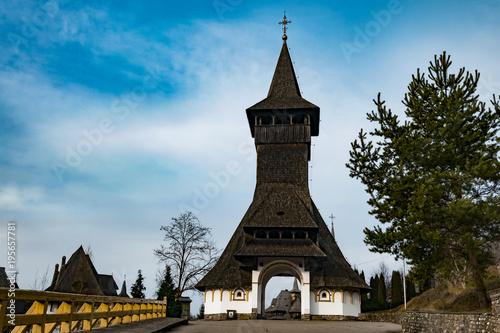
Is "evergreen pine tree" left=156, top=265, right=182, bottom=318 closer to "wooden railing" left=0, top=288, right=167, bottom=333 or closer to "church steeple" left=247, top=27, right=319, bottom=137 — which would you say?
"church steeple" left=247, top=27, right=319, bottom=137

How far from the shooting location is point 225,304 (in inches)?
1260

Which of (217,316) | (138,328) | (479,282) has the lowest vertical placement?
(217,316)

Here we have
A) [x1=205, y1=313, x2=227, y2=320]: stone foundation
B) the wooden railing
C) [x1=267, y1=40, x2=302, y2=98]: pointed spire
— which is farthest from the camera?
[x1=267, y1=40, x2=302, y2=98]: pointed spire

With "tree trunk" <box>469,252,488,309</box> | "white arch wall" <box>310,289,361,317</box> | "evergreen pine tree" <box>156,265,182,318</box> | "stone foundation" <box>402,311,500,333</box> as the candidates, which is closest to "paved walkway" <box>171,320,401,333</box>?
"stone foundation" <box>402,311,500,333</box>

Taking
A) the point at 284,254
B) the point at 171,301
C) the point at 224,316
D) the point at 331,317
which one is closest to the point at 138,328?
the point at 284,254

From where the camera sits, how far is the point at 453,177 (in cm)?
1558

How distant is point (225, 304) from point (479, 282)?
67.4 ft

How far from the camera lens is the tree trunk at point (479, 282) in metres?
14.6

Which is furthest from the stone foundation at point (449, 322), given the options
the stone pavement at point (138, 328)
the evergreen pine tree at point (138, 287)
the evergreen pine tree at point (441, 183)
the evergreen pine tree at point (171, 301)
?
the evergreen pine tree at point (138, 287)

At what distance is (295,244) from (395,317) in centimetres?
828

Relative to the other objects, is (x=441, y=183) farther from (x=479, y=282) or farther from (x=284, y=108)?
(x=284, y=108)

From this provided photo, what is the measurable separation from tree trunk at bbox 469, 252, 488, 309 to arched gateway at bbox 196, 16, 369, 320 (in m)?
15.4

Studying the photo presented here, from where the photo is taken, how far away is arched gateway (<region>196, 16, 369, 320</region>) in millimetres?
31622

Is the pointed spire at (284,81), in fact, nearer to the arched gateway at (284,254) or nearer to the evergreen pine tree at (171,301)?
the arched gateway at (284,254)
